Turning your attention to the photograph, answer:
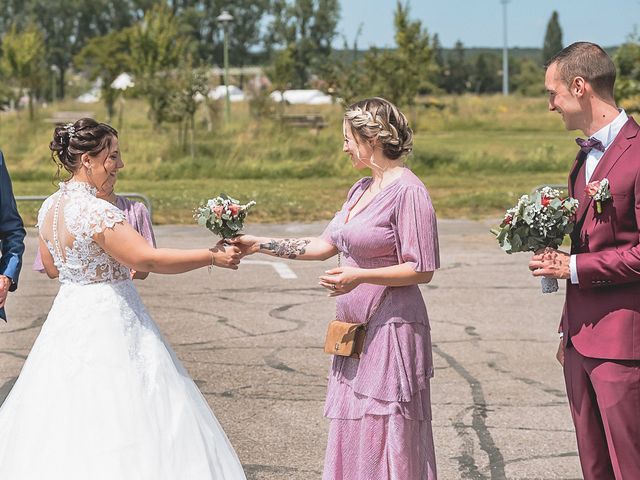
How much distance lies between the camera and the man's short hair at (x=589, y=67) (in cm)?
459

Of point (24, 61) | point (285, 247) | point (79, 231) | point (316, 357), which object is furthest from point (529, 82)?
point (79, 231)

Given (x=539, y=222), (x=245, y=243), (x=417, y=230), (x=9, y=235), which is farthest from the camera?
(x=9, y=235)

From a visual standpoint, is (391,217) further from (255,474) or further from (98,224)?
(255,474)

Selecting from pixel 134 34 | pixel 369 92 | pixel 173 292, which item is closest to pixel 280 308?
pixel 173 292

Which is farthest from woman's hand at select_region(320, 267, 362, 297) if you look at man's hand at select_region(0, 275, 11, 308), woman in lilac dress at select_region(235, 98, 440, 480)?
man's hand at select_region(0, 275, 11, 308)

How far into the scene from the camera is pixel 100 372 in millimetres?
5008

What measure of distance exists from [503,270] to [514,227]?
997 cm

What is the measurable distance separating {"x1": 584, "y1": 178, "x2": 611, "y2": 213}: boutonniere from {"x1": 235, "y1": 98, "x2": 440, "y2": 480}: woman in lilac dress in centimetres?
76

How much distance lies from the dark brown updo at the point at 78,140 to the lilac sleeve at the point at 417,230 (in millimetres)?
1346

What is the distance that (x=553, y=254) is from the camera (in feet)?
15.2

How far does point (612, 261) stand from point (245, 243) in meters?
1.74

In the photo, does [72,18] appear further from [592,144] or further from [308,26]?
[592,144]

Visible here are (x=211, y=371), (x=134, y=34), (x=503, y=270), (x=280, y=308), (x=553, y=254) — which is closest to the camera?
(x=553, y=254)

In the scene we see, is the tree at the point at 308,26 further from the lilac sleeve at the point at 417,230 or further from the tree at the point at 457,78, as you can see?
the lilac sleeve at the point at 417,230
